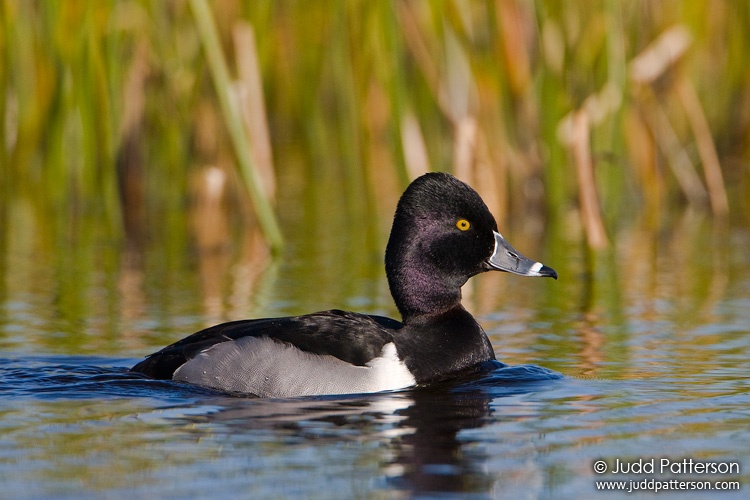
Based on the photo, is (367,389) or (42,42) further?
(42,42)

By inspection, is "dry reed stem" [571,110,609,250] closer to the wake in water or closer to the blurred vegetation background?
the blurred vegetation background

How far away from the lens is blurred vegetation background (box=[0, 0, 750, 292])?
33.2ft

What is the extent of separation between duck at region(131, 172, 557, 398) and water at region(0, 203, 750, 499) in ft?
0.55

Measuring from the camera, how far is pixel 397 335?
708 centimetres

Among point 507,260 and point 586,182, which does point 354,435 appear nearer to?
point 507,260

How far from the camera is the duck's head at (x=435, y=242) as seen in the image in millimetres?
7332

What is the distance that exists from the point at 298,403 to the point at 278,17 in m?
11.2

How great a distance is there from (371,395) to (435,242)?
3.79 ft

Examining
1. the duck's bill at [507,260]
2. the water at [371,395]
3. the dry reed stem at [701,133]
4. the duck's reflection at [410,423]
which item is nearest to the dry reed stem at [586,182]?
the water at [371,395]

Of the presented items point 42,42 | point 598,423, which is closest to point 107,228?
point 42,42

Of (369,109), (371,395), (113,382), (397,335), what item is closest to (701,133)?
(369,109)

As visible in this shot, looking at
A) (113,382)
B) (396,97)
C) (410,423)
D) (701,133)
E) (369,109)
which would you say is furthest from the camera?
(701,133)

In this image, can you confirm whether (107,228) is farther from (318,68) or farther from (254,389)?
(254,389)

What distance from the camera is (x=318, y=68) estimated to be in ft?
49.0
